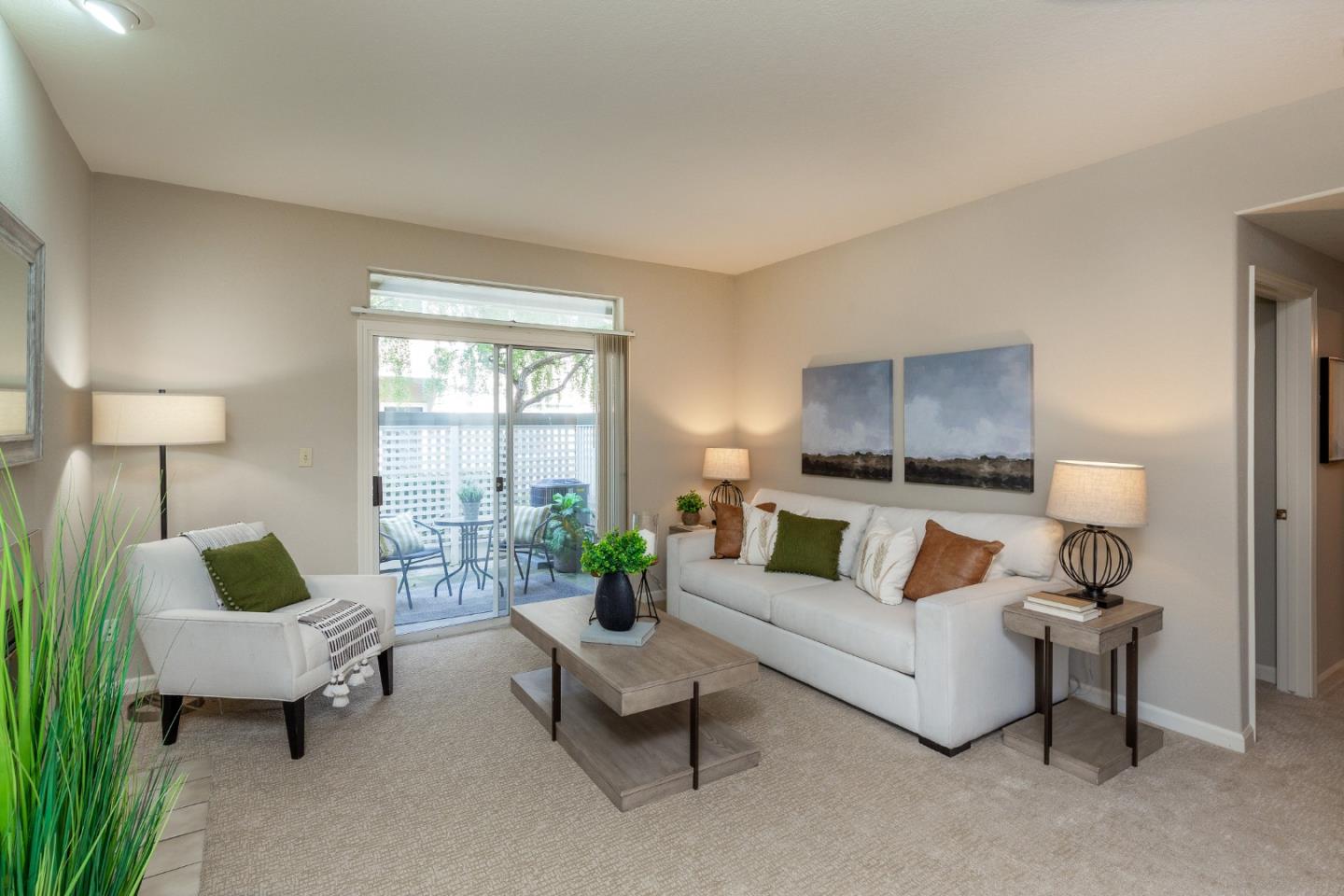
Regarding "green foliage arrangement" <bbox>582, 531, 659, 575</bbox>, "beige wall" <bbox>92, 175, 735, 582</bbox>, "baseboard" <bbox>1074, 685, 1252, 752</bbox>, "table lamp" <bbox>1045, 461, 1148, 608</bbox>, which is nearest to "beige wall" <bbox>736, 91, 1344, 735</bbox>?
"baseboard" <bbox>1074, 685, 1252, 752</bbox>

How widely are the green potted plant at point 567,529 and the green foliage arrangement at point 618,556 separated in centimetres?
198

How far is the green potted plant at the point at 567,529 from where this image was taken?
493 centimetres

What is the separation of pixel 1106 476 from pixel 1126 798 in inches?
49.0

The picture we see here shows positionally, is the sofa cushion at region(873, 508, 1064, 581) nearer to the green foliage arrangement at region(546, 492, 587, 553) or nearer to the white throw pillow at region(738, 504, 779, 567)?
the white throw pillow at region(738, 504, 779, 567)

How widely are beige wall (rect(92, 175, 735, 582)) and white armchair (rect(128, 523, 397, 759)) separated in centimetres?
82

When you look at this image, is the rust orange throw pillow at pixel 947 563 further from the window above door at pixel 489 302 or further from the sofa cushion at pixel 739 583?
the window above door at pixel 489 302

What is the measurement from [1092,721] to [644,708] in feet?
6.99

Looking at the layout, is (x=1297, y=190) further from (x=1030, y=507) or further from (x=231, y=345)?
(x=231, y=345)

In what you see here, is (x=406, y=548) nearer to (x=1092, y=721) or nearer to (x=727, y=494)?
(x=727, y=494)

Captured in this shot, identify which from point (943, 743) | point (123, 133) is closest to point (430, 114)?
point (123, 133)

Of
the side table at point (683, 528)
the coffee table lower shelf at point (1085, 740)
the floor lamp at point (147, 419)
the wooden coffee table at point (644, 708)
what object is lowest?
the coffee table lower shelf at point (1085, 740)

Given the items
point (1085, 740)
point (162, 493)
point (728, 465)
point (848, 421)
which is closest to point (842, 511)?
point (848, 421)

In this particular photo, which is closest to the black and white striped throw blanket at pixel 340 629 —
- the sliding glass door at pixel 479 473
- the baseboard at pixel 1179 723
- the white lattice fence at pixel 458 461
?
the sliding glass door at pixel 479 473

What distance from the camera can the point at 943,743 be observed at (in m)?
2.81
